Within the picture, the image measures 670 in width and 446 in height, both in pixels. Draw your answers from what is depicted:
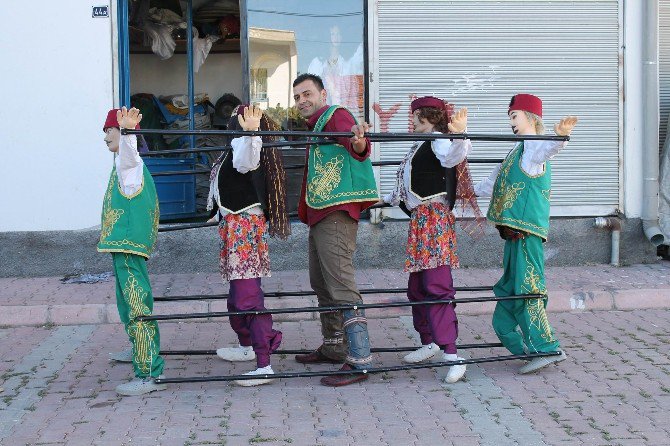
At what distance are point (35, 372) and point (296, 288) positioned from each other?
9.58 ft

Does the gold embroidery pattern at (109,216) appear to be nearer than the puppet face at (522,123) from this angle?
Yes

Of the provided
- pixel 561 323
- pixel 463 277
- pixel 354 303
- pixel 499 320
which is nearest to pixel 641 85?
pixel 463 277

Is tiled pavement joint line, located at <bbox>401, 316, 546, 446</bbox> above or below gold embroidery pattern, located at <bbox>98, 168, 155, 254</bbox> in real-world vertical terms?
below

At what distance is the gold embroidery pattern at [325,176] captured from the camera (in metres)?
5.75

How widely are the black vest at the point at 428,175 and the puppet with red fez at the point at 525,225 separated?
0.37 meters

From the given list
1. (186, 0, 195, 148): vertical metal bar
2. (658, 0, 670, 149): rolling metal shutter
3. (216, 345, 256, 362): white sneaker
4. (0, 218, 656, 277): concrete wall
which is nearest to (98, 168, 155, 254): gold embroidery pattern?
(216, 345, 256, 362): white sneaker

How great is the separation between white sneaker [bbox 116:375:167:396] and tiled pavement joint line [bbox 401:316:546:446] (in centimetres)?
170

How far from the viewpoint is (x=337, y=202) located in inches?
225

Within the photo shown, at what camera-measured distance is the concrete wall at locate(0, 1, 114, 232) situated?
9.37m

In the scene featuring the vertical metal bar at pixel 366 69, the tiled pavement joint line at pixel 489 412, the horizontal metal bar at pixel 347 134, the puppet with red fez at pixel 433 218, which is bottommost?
the tiled pavement joint line at pixel 489 412

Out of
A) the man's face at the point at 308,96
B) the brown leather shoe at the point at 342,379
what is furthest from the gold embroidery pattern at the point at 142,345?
the man's face at the point at 308,96

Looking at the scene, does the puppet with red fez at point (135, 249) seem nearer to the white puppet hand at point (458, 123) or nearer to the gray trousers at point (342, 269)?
the gray trousers at point (342, 269)

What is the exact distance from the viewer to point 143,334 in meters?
5.66

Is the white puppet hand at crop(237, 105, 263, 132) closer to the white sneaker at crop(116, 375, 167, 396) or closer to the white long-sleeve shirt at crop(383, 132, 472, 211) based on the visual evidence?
the white long-sleeve shirt at crop(383, 132, 472, 211)
